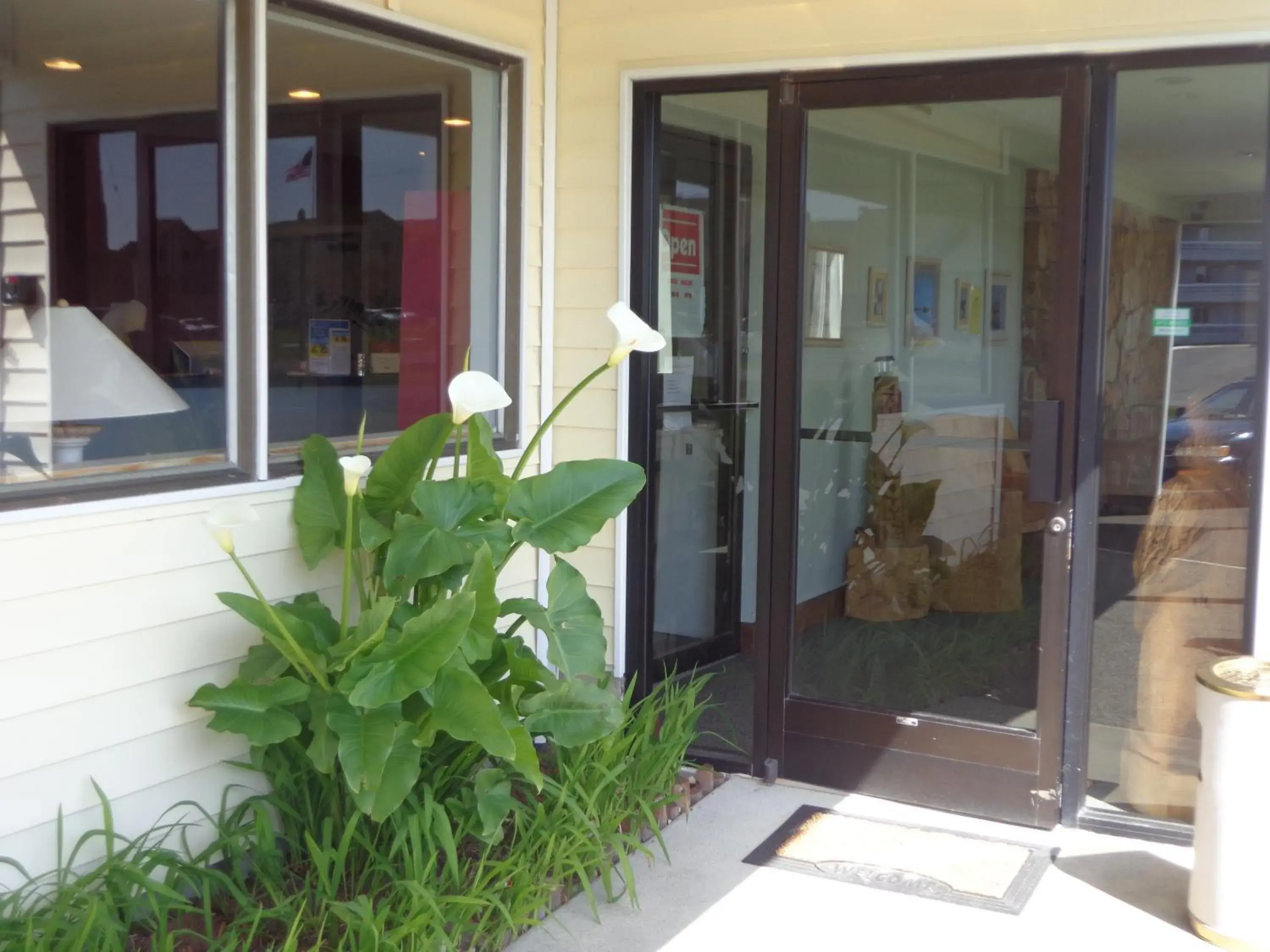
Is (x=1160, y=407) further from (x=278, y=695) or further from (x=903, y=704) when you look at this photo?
(x=278, y=695)

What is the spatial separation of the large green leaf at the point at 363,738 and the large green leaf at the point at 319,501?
1.64ft

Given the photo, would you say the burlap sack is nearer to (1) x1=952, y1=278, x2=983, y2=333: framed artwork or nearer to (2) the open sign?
(1) x1=952, y1=278, x2=983, y2=333: framed artwork

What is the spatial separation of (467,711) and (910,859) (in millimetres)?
1433

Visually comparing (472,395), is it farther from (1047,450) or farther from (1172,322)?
(1172,322)

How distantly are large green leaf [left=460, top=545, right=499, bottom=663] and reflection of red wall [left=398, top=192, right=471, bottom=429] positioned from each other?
124 centimetres

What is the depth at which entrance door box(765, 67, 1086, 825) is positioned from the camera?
3.74 metres

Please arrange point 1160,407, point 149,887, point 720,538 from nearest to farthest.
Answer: point 149,887 → point 1160,407 → point 720,538

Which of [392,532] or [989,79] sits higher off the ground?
[989,79]

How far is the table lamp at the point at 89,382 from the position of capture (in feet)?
10.7

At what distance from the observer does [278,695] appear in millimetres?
2988

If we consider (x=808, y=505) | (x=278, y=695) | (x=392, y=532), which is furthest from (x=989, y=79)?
(x=278, y=695)

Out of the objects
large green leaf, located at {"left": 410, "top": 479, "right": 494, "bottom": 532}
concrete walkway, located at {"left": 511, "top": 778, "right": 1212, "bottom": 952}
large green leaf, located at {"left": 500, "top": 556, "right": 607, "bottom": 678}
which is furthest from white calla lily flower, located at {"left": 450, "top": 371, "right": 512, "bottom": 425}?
concrete walkway, located at {"left": 511, "top": 778, "right": 1212, "bottom": 952}

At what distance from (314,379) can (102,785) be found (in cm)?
143

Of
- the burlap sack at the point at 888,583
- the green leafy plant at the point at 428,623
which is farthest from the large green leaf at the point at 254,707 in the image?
the burlap sack at the point at 888,583
